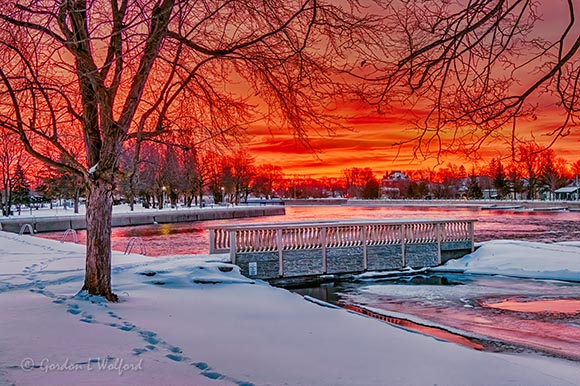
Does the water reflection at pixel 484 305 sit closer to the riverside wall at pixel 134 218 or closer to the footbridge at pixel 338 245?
the footbridge at pixel 338 245

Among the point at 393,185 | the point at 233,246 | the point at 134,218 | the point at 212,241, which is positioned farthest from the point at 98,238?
the point at 393,185

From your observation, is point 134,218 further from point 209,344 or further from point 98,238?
point 209,344

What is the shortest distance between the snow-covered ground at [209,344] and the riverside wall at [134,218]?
21.5 metres

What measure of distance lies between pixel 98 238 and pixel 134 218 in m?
38.8

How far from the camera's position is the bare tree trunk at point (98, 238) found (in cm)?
752

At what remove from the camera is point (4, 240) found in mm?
16875

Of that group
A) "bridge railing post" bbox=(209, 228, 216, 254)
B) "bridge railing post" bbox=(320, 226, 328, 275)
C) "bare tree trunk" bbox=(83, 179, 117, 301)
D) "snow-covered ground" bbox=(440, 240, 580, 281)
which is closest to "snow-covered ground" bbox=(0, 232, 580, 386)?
"bare tree trunk" bbox=(83, 179, 117, 301)

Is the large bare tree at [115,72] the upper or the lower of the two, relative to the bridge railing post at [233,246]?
upper

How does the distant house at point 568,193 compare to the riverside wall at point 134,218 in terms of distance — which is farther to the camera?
the distant house at point 568,193

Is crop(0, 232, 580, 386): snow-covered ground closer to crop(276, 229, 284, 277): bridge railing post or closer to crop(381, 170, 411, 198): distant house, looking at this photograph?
crop(276, 229, 284, 277): bridge railing post

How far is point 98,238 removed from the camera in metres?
7.55

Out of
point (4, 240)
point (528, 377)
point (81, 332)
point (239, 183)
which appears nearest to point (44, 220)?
point (4, 240)

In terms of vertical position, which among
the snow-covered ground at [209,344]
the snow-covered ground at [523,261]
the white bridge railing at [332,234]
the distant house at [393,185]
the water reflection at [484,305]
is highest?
the distant house at [393,185]

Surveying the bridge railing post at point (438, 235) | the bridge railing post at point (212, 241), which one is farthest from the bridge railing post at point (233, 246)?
the bridge railing post at point (438, 235)
